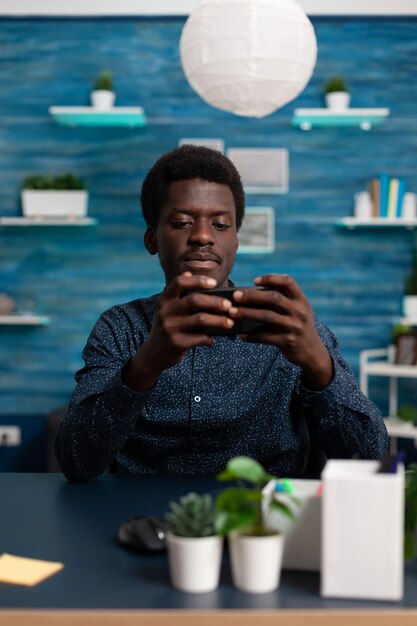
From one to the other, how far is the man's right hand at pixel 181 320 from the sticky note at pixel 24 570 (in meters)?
0.35

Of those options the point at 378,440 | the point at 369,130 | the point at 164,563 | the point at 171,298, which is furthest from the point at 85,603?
the point at 369,130

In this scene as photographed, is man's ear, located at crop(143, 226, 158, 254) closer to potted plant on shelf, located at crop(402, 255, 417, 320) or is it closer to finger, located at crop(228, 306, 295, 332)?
finger, located at crop(228, 306, 295, 332)

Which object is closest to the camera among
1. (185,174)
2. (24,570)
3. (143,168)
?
(24,570)

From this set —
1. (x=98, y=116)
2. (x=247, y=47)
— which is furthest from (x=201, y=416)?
(x=98, y=116)

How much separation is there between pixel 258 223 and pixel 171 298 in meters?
3.05

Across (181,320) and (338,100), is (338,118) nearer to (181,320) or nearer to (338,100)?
(338,100)

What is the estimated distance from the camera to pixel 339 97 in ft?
12.9

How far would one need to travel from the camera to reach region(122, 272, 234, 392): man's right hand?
1092mm

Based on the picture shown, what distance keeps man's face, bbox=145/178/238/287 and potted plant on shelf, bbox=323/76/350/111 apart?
252 centimetres

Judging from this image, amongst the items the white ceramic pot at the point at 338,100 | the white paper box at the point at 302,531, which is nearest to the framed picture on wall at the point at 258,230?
the white ceramic pot at the point at 338,100

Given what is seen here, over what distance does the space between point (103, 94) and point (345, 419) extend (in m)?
3.06

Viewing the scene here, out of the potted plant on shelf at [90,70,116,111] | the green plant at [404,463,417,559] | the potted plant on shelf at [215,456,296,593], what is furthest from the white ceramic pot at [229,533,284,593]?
the potted plant on shelf at [90,70,116,111]

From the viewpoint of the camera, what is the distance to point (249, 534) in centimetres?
83

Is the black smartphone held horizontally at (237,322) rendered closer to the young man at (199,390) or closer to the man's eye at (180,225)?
the young man at (199,390)
